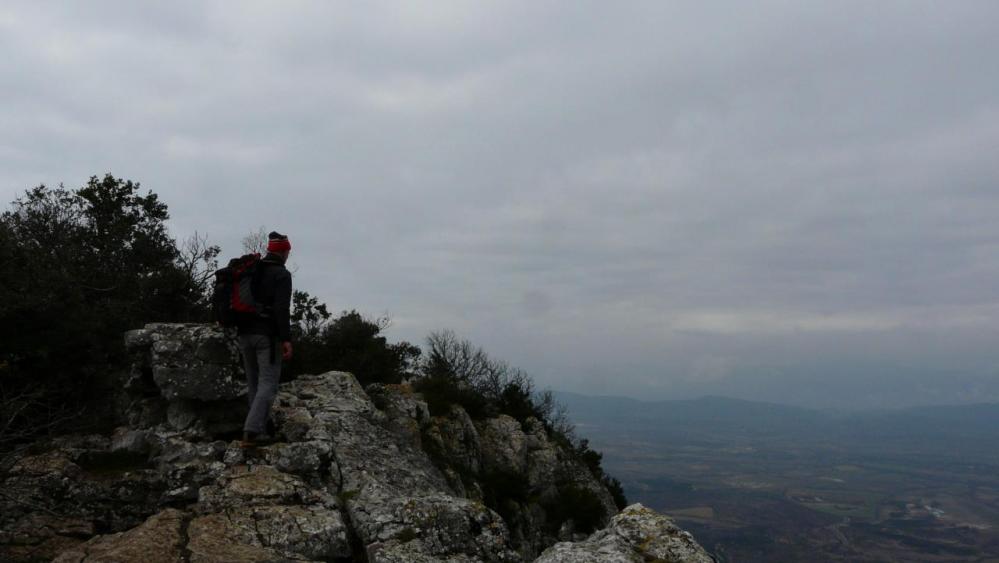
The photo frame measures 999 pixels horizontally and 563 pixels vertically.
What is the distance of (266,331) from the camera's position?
10.0 metres

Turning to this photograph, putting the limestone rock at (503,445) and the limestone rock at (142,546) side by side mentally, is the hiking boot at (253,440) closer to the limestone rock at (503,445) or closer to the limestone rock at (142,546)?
the limestone rock at (142,546)

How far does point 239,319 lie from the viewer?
1000 cm

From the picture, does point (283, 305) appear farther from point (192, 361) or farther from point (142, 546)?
point (142, 546)

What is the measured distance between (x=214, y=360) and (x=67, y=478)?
2744mm

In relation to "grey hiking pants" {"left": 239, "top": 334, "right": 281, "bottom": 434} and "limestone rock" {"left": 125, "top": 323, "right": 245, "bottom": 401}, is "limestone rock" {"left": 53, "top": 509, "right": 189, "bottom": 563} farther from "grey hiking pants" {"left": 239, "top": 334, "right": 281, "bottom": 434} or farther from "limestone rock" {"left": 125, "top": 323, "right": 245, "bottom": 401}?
"limestone rock" {"left": 125, "top": 323, "right": 245, "bottom": 401}

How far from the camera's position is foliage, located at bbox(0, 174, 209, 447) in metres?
11.2

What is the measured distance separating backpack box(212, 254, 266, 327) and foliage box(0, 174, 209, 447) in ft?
9.19

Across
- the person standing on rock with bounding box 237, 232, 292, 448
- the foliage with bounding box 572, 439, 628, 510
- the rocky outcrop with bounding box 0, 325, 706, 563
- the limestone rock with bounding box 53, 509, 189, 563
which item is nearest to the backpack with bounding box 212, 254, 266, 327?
the person standing on rock with bounding box 237, 232, 292, 448

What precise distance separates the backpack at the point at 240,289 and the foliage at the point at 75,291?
2800 mm

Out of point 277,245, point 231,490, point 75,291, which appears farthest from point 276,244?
point 75,291

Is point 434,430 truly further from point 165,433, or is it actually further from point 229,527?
point 229,527

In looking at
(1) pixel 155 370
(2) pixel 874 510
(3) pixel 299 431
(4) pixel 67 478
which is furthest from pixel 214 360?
(2) pixel 874 510

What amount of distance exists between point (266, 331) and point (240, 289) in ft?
2.72

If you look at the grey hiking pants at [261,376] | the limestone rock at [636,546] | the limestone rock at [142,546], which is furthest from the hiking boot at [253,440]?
the limestone rock at [636,546]
